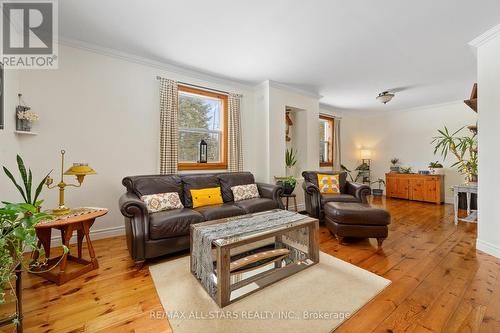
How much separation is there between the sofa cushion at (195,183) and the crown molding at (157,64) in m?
1.74

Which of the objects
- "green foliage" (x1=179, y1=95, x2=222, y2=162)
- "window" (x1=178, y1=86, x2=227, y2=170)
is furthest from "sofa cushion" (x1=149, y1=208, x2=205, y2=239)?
"green foliage" (x1=179, y1=95, x2=222, y2=162)

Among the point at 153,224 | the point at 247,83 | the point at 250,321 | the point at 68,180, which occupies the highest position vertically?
the point at 247,83

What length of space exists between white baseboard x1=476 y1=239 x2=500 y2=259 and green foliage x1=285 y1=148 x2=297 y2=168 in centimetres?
295

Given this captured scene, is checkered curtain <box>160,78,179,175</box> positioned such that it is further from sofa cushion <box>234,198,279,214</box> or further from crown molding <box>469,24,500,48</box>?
crown molding <box>469,24,500,48</box>

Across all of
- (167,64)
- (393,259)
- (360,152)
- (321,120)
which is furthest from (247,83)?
(360,152)

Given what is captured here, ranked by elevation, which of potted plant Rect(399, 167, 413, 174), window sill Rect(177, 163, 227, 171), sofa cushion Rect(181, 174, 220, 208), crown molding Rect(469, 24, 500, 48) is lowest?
sofa cushion Rect(181, 174, 220, 208)

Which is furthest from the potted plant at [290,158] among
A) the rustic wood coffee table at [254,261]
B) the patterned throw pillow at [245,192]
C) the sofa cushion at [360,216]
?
the rustic wood coffee table at [254,261]

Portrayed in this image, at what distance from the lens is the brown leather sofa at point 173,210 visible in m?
2.12

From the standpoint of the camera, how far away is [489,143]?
94.6 inches

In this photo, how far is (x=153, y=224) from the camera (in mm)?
2176

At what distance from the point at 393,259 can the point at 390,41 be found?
2.63 m

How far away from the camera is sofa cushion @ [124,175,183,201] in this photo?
272 cm

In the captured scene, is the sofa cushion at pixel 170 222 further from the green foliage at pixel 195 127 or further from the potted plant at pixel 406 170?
the potted plant at pixel 406 170

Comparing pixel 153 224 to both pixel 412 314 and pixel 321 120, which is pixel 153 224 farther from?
pixel 321 120
